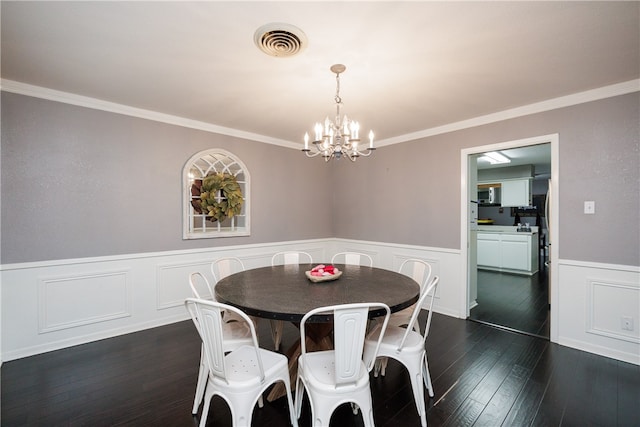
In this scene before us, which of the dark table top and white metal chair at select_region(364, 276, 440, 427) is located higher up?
the dark table top

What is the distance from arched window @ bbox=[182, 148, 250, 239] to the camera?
349 cm

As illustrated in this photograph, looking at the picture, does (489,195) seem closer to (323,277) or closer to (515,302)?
(515,302)

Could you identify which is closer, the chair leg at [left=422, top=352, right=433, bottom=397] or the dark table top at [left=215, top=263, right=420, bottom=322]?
the dark table top at [left=215, top=263, right=420, bottom=322]

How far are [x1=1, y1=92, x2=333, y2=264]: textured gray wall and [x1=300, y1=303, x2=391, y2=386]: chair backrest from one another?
2.59 metres

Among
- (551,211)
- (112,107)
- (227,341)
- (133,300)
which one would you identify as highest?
(112,107)

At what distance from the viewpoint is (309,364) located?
1.59 metres

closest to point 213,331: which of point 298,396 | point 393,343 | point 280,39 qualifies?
point 298,396

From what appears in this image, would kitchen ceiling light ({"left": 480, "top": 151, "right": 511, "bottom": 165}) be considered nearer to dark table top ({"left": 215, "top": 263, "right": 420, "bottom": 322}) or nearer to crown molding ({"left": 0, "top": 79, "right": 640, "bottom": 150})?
crown molding ({"left": 0, "top": 79, "right": 640, "bottom": 150})

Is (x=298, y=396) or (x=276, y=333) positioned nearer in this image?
(x=298, y=396)

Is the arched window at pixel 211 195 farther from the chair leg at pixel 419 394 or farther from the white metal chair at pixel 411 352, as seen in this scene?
the chair leg at pixel 419 394

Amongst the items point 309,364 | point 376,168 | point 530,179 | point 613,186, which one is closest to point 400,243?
point 376,168

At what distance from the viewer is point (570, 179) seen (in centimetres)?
276

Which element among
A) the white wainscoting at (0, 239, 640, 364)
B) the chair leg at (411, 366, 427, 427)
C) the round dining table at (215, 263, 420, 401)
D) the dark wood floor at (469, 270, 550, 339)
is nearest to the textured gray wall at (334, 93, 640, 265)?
the white wainscoting at (0, 239, 640, 364)

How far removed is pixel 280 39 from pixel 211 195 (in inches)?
86.4
